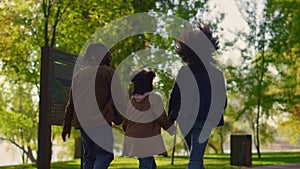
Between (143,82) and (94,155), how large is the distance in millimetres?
1146

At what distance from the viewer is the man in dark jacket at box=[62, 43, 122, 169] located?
5898mm

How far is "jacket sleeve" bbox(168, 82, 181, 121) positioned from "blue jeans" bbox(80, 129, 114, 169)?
95 cm

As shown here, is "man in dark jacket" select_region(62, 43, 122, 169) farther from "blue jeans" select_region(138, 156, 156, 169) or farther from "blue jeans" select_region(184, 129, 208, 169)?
"blue jeans" select_region(184, 129, 208, 169)

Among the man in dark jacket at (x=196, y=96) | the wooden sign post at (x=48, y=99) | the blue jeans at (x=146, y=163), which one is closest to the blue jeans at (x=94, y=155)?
the blue jeans at (x=146, y=163)

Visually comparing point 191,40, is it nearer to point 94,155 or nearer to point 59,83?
point 94,155

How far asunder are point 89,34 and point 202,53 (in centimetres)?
1401

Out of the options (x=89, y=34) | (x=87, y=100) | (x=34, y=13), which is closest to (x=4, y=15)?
(x=34, y=13)

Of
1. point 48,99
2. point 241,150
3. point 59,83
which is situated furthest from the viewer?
point 241,150

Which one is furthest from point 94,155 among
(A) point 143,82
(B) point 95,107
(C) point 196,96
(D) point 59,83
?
(D) point 59,83

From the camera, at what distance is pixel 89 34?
19.5 meters

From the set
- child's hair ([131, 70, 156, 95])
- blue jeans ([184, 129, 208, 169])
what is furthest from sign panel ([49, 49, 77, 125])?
blue jeans ([184, 129, 208, 169])

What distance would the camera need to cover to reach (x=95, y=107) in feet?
19.5

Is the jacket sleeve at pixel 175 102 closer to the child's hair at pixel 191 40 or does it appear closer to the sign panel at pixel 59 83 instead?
the child's hair at pixel 191 40

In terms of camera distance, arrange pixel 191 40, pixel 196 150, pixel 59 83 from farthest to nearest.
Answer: pixel 59 83 < pixel 191 40 < pixel 196 150
